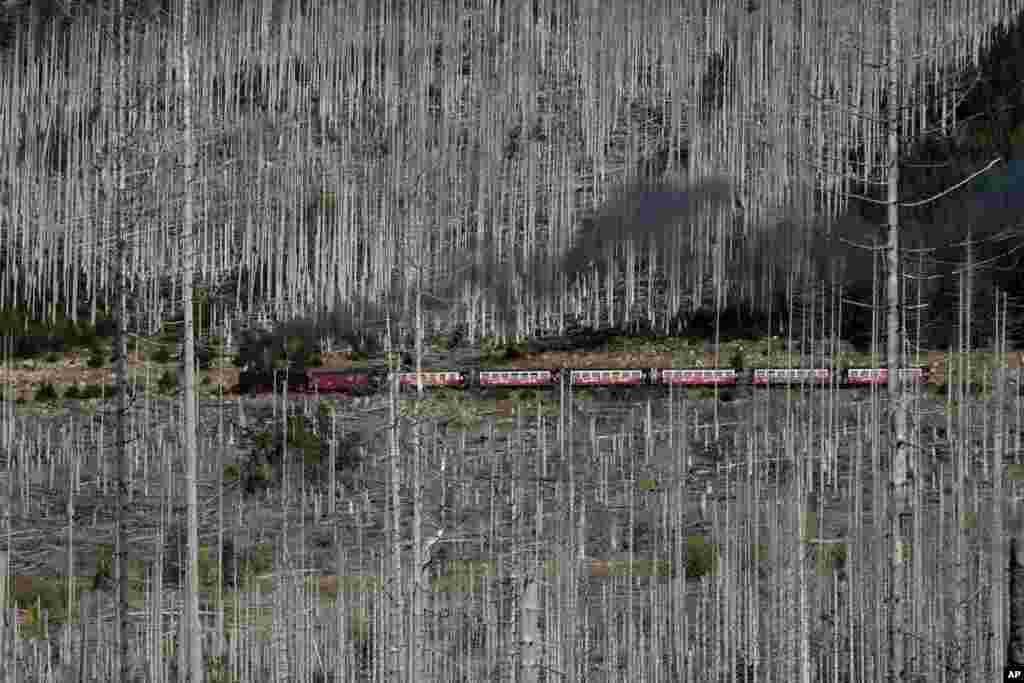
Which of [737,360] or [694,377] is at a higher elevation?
[737,360]

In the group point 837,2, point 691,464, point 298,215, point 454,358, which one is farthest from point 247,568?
point 837,2

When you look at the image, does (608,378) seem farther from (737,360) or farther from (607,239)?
(607,239)

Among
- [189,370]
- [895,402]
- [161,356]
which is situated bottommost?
[161,356]

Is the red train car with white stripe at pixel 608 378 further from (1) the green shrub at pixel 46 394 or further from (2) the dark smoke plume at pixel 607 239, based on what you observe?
(1) the green shrub at pixel 46 394

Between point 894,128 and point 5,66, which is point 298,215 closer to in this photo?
point 5,66

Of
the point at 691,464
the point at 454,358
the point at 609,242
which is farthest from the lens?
the point at 609,242

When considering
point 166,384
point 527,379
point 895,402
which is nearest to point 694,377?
point 527,379

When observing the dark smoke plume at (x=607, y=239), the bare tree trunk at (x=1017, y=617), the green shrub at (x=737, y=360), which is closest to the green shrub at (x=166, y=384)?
the green shrub at (x=737, y=360)
